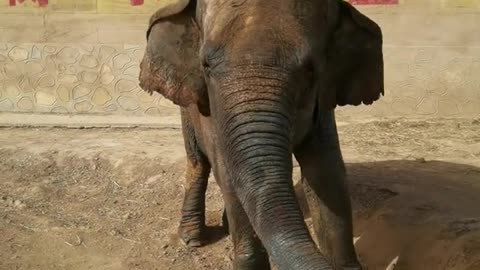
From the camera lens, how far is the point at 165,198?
23.0ft

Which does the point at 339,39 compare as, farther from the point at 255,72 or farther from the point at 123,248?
the point at 123,248

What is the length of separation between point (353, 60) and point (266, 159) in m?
1.30

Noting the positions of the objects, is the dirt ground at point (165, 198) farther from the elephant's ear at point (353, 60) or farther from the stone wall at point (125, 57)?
the elephant's ear at point (353, 60)

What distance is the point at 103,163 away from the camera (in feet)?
25.2

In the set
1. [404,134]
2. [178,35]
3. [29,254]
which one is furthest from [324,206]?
[404,134]

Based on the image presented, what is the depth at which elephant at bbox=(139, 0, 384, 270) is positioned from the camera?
10.6 feet

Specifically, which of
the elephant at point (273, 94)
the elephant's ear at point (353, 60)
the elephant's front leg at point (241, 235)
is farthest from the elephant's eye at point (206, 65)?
the elephant's front leg at point (241, 235)

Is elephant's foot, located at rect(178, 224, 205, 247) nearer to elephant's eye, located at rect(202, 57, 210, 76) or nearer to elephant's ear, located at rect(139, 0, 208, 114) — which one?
elephant's ear, located at rect(139, 0, 208, 114)

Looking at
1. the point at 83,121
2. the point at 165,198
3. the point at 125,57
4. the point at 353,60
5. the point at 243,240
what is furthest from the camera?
the point at 125,57

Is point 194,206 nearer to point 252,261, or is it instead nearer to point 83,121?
point 252,261

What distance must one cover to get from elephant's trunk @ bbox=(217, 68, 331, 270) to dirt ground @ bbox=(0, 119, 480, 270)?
1.58m

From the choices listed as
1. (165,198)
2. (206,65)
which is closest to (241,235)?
(206,65)

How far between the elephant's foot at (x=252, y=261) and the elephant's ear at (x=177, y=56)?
102 centimetres

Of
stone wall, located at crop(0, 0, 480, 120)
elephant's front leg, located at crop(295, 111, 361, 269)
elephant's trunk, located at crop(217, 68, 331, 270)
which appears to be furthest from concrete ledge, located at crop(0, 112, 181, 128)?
elephant's trunk, located at crop(217, 68, 331, 270)
